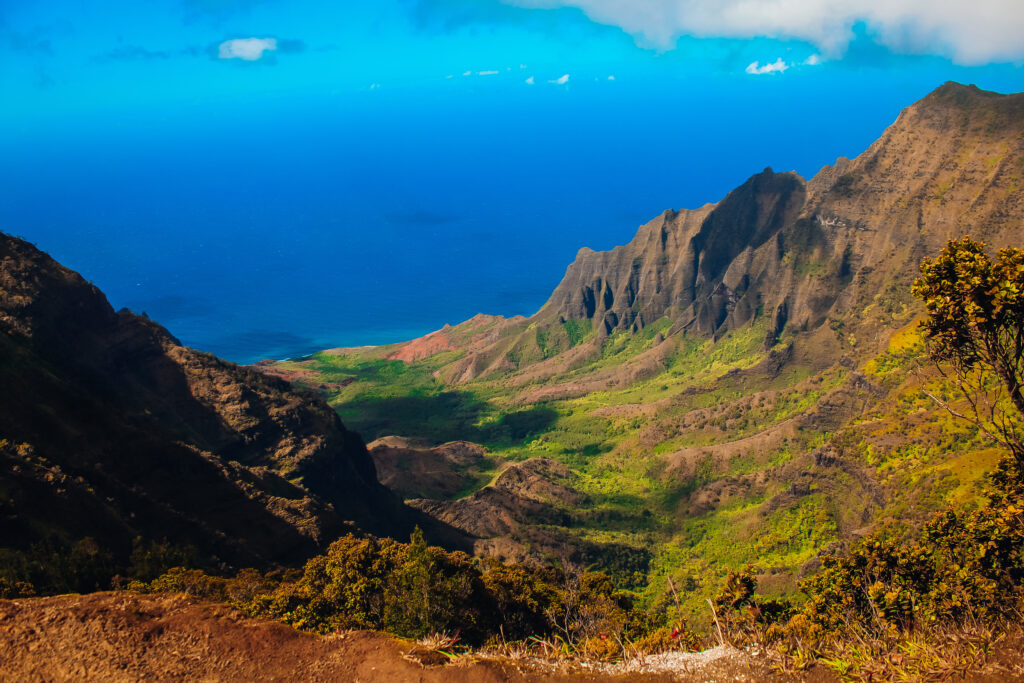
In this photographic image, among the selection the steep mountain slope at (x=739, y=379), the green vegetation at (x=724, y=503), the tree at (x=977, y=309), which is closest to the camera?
the tree at (x=977, y=309)

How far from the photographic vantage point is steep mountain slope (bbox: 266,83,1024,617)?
77.6m

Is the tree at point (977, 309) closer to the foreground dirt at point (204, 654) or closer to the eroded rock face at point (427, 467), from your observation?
the foreground dirt at point (204, 654)

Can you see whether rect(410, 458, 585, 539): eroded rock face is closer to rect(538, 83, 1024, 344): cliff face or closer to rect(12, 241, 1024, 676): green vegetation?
rect(12, 241, 1024, 676): green vegetation

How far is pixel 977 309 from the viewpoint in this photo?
22.5 meters

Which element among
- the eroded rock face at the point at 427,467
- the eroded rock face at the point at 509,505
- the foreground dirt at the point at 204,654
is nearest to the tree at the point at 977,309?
the foreground dirt at the point at 204,654

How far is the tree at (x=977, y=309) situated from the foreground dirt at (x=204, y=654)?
1282 centimetres

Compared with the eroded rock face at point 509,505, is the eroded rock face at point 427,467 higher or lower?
higher

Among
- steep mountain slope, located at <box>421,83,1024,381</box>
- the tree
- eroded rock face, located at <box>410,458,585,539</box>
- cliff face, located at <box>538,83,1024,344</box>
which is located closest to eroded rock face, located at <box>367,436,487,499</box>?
eroded rock face, located at <box>410,458,585,539</box>

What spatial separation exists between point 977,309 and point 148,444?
173ft

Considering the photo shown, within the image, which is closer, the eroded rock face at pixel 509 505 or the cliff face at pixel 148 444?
the cliff face at pixel 148 444

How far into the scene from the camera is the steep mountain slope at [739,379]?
255 ft

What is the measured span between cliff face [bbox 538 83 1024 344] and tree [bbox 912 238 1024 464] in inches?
3323

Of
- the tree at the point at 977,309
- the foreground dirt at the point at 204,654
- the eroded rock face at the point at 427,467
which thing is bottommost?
the eroded rock face at the point at 427,467

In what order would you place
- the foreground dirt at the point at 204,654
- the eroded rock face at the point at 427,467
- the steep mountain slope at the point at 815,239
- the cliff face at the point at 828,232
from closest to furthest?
the foreground dirt at the point at 204,654, the eroded rock face at the point at 427,467, the cliff face at the point at 828,232, the steep mountain slope at the point at 815,239
